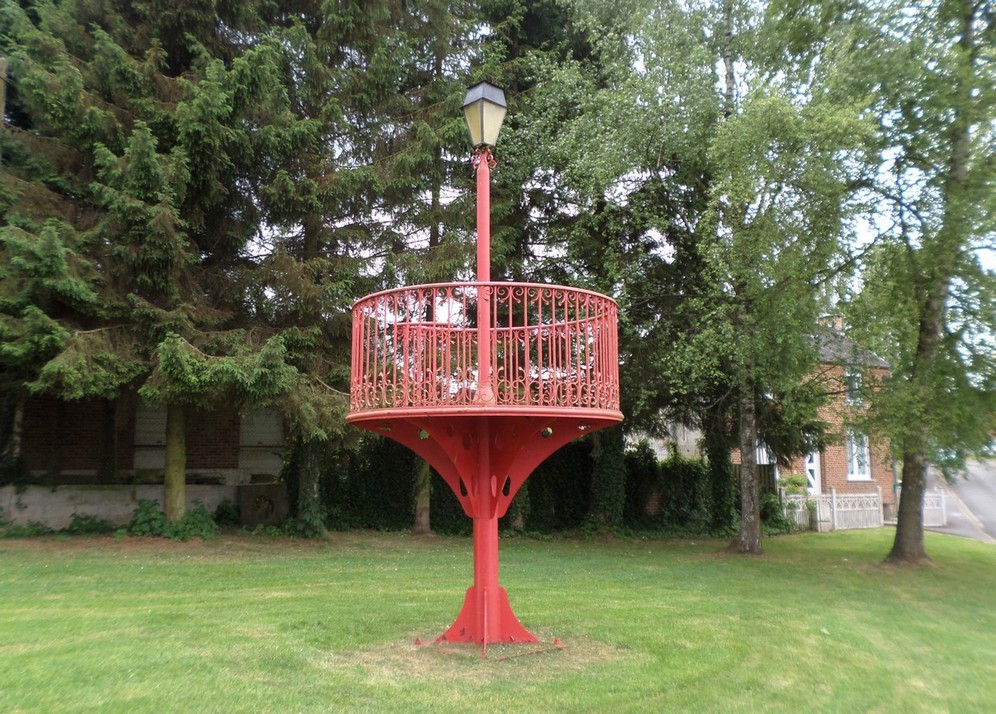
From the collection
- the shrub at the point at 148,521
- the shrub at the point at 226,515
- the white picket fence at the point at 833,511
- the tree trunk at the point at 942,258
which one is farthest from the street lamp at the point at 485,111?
the white picket fence at the point at 833,511

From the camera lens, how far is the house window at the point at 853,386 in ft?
42.2

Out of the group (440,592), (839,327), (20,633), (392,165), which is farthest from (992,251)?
(20,633)

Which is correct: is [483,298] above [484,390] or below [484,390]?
above

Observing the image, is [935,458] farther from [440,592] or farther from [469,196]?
Answer: [469,196]

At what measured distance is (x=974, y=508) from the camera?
87.0 ft

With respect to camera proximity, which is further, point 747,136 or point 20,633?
point 747,136

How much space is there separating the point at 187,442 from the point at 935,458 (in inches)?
583

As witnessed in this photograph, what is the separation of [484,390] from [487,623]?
2.23 meters

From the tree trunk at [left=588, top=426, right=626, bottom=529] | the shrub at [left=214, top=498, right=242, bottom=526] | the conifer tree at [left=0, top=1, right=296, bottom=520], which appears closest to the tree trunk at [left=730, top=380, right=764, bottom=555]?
the tree trunk at [left=588, top=426, right=626, bottom=529]

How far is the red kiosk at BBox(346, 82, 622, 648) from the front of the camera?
256 inches

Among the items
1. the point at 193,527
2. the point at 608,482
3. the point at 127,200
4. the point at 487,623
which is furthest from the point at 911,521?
the point at 127,200

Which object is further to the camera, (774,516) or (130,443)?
(774,516)

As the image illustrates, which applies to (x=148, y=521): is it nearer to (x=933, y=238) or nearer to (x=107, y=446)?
(x=107, y=446)

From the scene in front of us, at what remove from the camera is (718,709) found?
5.63 metres
